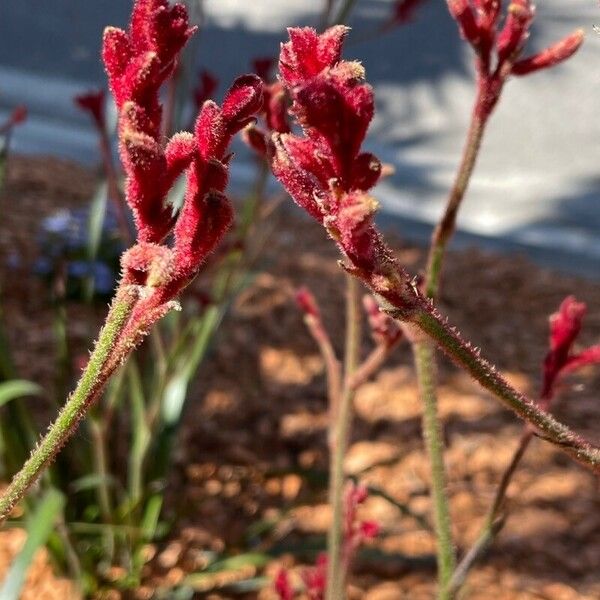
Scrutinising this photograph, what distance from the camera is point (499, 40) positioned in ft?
2.78

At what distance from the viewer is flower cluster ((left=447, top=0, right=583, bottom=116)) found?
2.73 ft

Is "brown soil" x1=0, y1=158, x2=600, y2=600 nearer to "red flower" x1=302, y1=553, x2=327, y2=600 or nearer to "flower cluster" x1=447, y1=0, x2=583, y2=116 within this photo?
"red flower" x1=302, y1=553, x2=327, y2=600

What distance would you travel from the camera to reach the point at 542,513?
226 centimetres

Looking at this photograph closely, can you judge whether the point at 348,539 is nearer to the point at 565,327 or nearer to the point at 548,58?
the point at 565,327

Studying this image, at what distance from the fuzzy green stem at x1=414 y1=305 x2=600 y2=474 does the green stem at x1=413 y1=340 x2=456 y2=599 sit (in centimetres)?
34

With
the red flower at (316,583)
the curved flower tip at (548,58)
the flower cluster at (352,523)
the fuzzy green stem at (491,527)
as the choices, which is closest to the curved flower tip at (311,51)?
the curved flower tip at (548,58)

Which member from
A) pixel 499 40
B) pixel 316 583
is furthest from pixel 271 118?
pixel 316 583

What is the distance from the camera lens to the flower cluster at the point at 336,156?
1.53 feet

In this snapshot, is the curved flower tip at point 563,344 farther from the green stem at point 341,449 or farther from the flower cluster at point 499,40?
the green stem at point 341,449

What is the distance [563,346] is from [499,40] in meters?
0.29

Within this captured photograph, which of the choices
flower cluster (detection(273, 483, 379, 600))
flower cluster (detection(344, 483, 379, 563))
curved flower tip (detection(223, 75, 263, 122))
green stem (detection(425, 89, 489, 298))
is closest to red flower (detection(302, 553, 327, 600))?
flower cluster (detection(273, 483, 379, 600))

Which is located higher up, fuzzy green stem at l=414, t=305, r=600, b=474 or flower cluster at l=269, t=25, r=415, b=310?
flower cluster at l=269, t=25, r=415, b=310

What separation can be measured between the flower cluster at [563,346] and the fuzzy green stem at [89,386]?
1.56ft

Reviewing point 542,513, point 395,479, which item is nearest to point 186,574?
point 395,479
